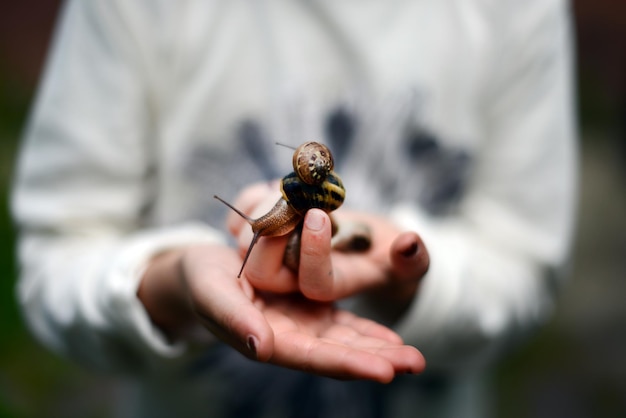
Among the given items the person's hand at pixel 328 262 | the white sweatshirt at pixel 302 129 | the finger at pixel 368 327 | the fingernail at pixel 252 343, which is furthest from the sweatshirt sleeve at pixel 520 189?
the fingernail at pixel 252 343

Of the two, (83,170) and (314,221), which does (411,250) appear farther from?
(83,170)

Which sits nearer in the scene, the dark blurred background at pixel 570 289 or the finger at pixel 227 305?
the finger at pixel 227 305

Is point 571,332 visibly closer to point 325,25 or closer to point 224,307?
point 325,25

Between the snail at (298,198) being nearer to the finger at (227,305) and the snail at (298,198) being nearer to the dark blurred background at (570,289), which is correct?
the finger at (227,305)

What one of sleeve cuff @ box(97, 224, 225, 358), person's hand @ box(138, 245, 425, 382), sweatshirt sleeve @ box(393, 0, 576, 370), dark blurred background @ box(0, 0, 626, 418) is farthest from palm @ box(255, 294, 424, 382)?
dark blurred background @ box(0, 0, 626, 418)

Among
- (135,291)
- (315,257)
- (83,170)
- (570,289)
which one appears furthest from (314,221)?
(570,289)

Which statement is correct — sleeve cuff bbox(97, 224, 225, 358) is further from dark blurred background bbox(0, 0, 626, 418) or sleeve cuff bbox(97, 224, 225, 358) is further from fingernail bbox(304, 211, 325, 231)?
dark blurred background bbox(0, 0, 626, 418)
